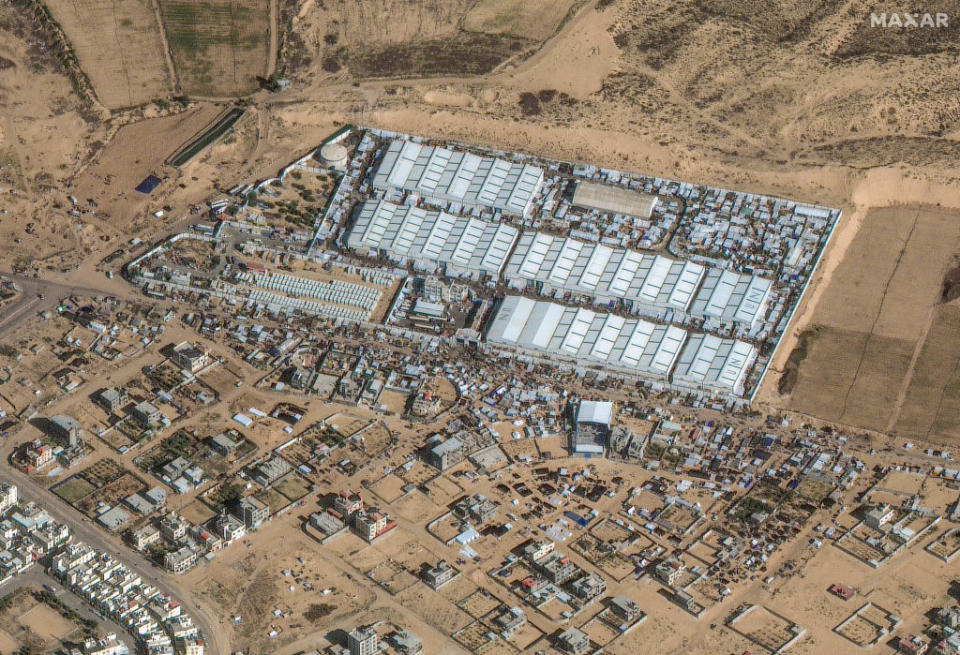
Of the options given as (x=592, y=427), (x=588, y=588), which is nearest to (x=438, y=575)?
(x=588, y=588)

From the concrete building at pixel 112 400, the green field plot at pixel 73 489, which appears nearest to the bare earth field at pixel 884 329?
the concrete building at pixel 112 400

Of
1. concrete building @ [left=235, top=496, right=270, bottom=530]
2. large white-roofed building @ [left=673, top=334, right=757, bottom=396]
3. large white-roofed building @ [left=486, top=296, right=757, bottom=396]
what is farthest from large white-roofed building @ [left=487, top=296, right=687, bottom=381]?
concrete building @ [left=235, top=496, right=270, bottom=530]

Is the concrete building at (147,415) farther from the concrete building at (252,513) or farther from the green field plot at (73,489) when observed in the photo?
the concrete building at (252,513)

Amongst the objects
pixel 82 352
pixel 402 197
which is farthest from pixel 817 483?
pixel 82 352

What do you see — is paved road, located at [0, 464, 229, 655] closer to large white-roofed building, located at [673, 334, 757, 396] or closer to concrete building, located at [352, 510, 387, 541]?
concrete building, located at [352, 510, 387, 541]

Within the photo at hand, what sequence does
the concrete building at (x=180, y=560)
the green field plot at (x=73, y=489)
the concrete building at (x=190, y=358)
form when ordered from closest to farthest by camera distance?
the concrete building at (x=180, y=560)
the green field plot at (x=73, y=489)
the concrete building at (x=190, y=358)

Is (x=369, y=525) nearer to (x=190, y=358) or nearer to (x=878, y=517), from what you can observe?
(x=190, y=358)
